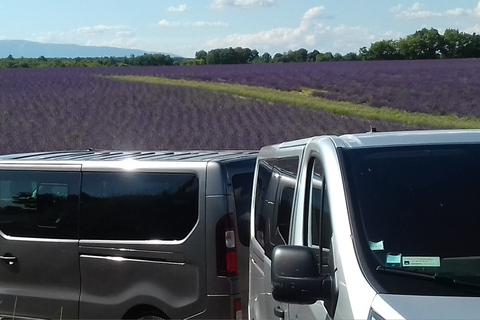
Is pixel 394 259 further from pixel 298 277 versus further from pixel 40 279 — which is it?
pixel 40 279

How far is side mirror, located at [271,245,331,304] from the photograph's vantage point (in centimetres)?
341

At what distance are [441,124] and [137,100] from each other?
10.7m

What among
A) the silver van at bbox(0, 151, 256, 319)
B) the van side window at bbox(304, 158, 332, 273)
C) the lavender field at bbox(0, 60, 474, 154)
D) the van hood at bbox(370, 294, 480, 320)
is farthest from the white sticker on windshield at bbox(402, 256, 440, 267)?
the lavender field at bbox(0, 60, 474, 154)

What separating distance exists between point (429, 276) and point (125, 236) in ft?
12.8

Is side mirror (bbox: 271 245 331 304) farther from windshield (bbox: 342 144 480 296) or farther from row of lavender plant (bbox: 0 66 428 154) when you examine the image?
row of lavender plant (bbox: 0 66 428 154)

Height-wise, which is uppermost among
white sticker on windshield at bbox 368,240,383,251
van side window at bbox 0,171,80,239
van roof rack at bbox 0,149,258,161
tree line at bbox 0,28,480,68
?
white sticker on windshield at bbox 368,240,383,251

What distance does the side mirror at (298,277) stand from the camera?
341cm

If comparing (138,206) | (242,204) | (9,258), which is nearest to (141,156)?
(138,206)

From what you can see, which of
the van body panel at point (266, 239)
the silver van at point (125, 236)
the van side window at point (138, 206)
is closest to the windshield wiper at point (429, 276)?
the van body panel at point (266, 239)

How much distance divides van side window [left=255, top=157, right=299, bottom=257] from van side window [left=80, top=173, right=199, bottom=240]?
0.79 metres

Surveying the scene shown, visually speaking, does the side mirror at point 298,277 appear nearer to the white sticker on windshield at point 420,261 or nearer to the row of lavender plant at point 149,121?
the white sticker on windshield at point 420,261

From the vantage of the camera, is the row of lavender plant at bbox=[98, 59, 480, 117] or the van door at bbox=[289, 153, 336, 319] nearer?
the van door at bbox=[289, 153, 336, 319]

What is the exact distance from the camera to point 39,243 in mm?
7254

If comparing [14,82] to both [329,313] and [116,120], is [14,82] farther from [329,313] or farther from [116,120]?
[329,313]
